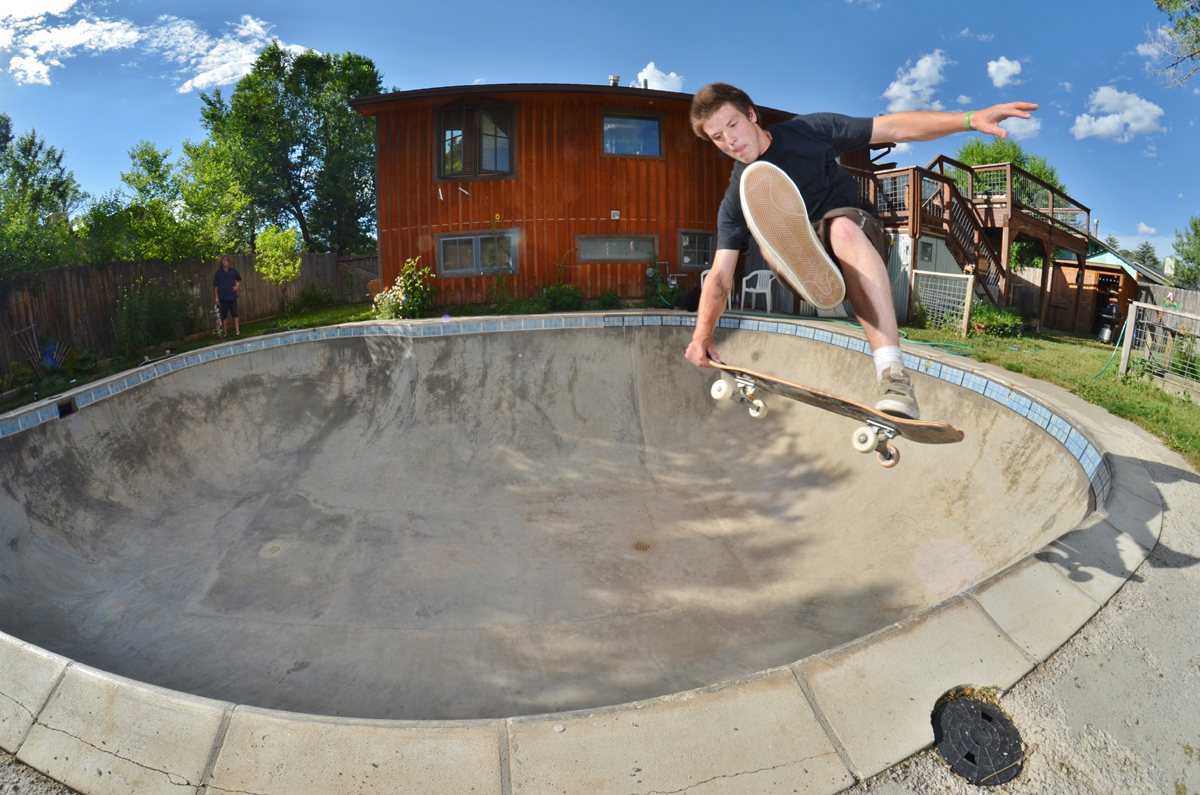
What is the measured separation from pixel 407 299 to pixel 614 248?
4925 mm

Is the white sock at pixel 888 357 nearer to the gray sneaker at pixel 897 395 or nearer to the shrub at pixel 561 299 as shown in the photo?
the gray sneaker at pixel 897 395

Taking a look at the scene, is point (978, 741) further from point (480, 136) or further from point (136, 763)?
point (480, 136)

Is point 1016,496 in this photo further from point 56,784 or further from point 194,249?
point 194,249

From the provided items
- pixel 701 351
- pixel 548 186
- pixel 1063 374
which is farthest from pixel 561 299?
pixel 701 351

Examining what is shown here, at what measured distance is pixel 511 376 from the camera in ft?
30.1

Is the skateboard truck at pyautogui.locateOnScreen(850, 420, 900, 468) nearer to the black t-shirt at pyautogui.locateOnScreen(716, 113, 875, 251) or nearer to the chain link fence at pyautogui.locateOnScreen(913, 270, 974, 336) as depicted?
the black t-shirt at pyautogui.locateOnScreen(716, 113, 875, 251)

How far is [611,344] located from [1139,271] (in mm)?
18504

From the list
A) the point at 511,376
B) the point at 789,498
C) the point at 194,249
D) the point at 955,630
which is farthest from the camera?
the point at 194,249

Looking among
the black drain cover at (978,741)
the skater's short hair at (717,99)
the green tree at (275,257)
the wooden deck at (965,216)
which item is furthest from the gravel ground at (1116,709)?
the green tree at (275,257)

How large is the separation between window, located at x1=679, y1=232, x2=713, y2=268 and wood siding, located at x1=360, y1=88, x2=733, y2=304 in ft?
0.46

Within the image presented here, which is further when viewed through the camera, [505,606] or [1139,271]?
[1139,271]

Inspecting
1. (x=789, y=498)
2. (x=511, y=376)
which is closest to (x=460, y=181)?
(x=511, y=376)

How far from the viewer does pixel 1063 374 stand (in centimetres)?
751

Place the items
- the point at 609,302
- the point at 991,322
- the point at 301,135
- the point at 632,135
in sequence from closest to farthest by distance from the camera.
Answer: the point at 991,322 < the point at 609,302 < the point at 632,135 < the point at 301,135
